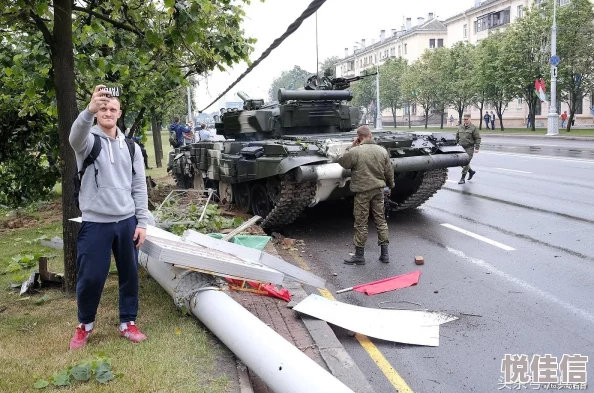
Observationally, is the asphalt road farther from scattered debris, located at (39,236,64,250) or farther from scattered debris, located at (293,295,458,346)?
scattered debris, located at (39,236,64,250)

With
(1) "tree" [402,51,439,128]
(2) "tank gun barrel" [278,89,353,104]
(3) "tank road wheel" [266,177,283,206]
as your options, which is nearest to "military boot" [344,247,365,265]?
(3) "tank road wheel" [266,177,283,206]

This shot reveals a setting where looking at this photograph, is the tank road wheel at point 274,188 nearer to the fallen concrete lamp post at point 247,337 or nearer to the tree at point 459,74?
the fallen concrete lamp post at point 247,337

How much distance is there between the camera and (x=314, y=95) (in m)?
11.5

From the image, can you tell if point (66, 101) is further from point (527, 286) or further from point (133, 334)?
point (527, 286)

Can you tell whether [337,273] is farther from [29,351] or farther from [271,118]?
[271,118]

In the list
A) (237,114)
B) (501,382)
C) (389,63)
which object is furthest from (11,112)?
(389,63)

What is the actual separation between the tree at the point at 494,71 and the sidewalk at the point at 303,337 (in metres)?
40.2

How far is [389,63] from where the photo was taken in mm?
71062

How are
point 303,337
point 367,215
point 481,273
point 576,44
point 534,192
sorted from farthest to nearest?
point 576,44
point 534,192
point 367,215
point 481,273
point 303,337

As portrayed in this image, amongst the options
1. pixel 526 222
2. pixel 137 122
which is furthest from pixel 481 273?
pixel 137 122

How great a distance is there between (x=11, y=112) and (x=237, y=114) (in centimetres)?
406

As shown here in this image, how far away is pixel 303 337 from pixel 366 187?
10.5ft

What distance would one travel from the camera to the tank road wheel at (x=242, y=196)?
35.5ft

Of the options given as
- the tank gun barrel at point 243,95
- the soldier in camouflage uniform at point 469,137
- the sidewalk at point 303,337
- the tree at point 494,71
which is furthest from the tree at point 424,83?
the sidewalk at point 303,337
